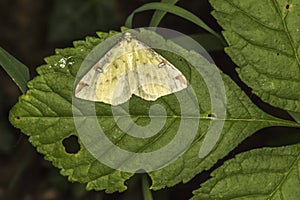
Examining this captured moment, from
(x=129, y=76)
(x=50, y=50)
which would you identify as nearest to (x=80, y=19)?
(x=50, y=50)

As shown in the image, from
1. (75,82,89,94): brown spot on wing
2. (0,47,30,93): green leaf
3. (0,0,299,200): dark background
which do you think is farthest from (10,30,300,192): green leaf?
(0,0,299,200): dark background

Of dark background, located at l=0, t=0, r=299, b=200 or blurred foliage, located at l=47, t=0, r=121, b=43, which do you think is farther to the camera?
blurred foliage, located at l=47, t=0, r=121, b=43

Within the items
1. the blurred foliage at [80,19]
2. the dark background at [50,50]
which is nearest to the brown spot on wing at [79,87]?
the dark background at [50,50]

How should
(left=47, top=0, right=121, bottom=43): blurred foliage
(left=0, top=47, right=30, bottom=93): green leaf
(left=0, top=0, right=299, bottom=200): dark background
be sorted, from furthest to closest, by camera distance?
1. (left=47, top=0, right=121, bottom=43): blurred foliage
2. (left=0, top=0, right=299, bottom=200): dark background
3. (left=0, top=47, right=30, bottom=93): green leaf

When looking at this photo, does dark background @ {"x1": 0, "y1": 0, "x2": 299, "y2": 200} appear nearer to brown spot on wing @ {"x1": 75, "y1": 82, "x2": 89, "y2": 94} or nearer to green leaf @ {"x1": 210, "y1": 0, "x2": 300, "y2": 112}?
green leaf @ {"x1": 210, "y1": 0, "x2": 300, "y2": 112}

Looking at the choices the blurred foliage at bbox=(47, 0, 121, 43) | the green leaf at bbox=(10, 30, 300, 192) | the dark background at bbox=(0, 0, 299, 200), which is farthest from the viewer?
the blurred foliage at bbox=(47, 0, 121, 43)

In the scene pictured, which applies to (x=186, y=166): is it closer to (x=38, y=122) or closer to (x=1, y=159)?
(x=38, y=122)

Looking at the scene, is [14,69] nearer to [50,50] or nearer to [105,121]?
[105,121]
